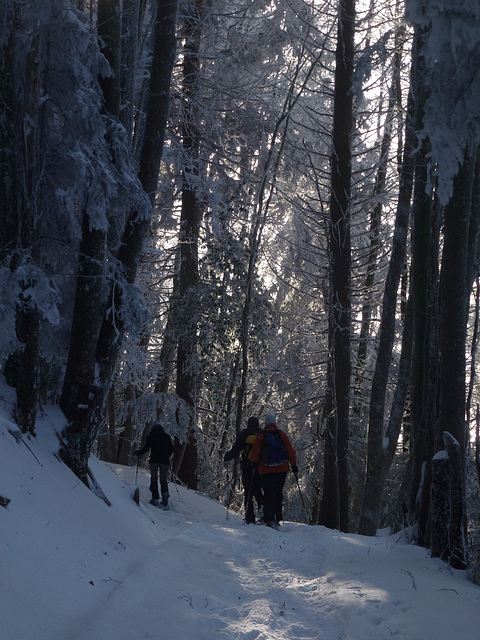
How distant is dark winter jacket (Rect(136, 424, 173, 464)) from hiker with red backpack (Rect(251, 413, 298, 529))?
228 cm

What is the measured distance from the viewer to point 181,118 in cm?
1623

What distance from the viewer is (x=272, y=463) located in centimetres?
1108

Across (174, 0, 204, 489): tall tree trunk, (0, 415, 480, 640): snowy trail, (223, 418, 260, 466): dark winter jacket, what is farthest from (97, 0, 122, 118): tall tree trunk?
(174, 0, 204, 489): tall tree trunk

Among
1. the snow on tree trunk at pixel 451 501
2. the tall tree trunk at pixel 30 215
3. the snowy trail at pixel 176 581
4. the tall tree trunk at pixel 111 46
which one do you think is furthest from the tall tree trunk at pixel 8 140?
the snow on tree trunk at pixel 451 501

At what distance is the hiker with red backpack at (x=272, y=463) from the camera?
11102mm

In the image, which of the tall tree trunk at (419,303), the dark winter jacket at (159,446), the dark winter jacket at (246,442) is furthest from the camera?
the dark winter jacket at (159,446)

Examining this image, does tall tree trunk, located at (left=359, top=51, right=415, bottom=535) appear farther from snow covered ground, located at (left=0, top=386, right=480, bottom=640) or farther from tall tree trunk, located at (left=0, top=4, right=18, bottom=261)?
tall tree trunk, located at (left=0, top=4, right=18, bottom=261)

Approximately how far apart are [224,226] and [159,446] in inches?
231

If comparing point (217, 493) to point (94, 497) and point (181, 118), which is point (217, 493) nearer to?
point (94, 497)

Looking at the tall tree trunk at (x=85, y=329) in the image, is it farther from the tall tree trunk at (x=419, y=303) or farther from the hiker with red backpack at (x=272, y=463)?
the tall tree trunk at (x=419, y=303)

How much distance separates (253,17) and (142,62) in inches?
201

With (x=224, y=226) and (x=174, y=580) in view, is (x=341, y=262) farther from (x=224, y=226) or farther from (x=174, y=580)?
(x=174, y=580)

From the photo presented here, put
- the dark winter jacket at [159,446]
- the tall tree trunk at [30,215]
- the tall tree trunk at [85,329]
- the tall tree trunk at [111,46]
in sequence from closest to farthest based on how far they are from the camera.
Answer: the tall tree trunk at [30,215] → the tall tree trunk at [85,329] → the tall tree trunk at [111,46] → the dark winter jacket at [159,446]

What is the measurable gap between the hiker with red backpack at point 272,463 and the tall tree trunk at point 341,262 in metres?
2.83
